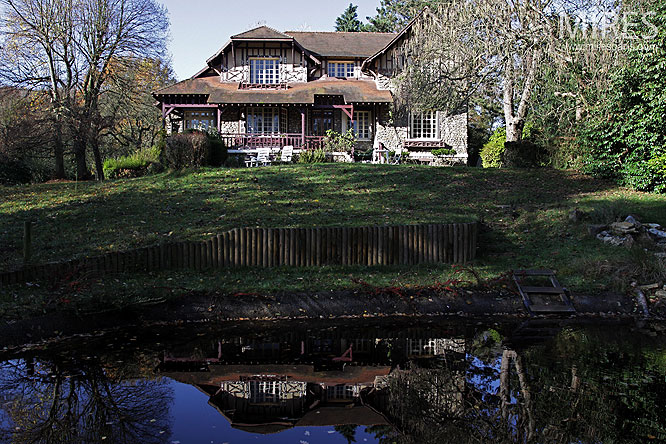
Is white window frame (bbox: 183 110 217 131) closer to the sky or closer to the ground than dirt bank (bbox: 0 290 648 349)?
closer to the sky

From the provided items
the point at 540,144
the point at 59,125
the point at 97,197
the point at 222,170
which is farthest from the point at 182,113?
the point at 540,144

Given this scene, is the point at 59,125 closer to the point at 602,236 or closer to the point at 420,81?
the point at 420,81

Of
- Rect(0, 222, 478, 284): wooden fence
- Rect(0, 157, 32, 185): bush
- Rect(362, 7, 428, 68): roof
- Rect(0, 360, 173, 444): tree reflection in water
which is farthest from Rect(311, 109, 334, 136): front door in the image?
Rect(0, 360, 173, 444): tree reflection in water

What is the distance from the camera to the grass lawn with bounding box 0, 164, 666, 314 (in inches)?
413

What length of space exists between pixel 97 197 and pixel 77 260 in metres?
6.41

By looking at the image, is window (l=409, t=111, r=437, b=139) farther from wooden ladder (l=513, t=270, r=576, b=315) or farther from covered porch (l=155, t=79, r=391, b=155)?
wooden ladder (l=513, t=270, r=576, b=315)

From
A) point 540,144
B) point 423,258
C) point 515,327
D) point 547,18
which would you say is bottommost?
point 515,327

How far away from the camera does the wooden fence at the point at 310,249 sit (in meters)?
10.5

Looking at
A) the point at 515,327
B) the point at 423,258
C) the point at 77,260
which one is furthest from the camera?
the point at 423,258

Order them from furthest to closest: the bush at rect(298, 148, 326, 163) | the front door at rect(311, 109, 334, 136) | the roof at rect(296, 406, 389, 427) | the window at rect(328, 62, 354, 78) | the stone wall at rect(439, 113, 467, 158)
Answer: the window at rect(328, 62, 354, 78) < the front door at rect(311, 109, 334, 136) < the stone wall at rect(439, 113, 467, 158) < the bush at rect(298, 148, 326, 163) < the roof at rect(296, 406, 389, 427)

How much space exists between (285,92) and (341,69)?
4.22 meters

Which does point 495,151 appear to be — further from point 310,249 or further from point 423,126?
point 310,249

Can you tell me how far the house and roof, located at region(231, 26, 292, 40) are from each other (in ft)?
0.18

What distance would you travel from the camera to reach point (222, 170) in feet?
62.7
